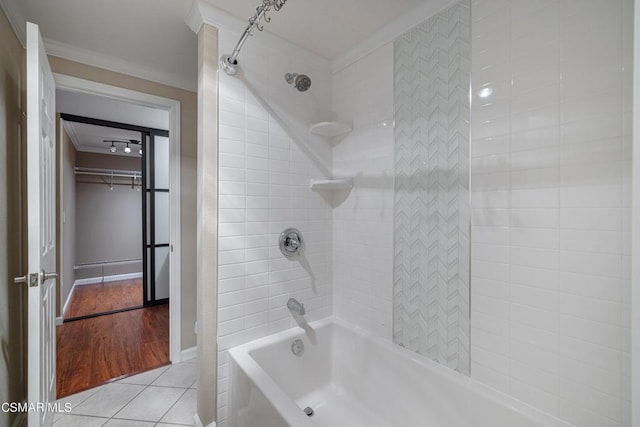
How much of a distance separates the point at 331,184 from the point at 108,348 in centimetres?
264

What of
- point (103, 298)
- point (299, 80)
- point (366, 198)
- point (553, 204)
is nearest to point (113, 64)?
point (299, 80)

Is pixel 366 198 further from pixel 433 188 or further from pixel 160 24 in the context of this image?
pixel 160 24

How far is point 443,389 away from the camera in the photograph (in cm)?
133

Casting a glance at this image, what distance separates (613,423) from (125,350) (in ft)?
10.8

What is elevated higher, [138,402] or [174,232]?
[174,232]

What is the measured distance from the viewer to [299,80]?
1741 millimetres

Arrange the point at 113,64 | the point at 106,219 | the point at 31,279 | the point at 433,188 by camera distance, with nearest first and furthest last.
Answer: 1. the point at 31,279
2. the point at 433,188
3. the point at 113,64
4. the point at 106,219

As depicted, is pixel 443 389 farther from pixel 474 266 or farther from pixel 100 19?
pixel 100 19

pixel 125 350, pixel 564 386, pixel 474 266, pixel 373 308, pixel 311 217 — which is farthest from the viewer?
pixel 125 350

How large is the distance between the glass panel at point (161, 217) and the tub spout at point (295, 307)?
8.50 ft

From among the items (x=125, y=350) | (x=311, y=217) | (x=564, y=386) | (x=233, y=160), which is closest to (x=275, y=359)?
(x=311, y=217)

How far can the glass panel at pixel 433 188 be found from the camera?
134 centimetres

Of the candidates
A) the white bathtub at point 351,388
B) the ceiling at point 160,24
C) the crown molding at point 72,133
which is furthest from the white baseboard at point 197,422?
the crown molding at point 72,133

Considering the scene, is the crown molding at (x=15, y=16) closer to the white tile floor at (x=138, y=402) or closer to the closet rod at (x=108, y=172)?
the white tile floor at (x=138, y=402)
